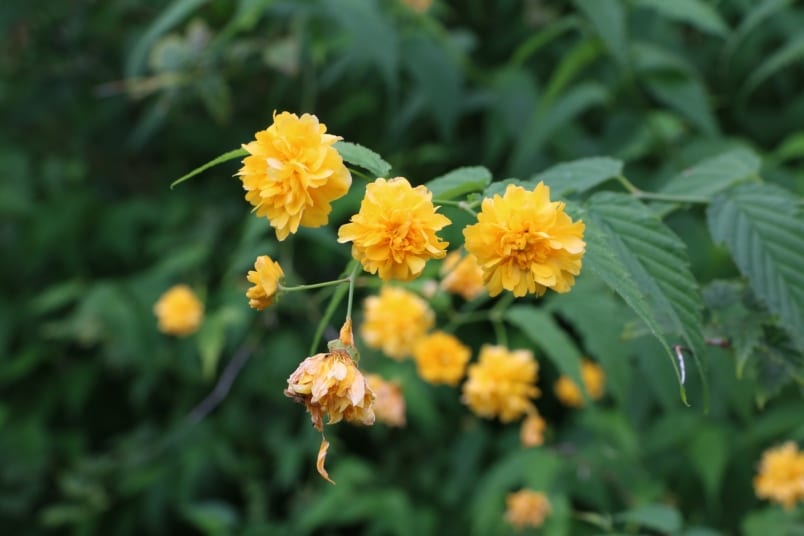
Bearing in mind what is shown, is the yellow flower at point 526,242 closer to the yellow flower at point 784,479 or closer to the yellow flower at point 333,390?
the yellow flower at point 333,390

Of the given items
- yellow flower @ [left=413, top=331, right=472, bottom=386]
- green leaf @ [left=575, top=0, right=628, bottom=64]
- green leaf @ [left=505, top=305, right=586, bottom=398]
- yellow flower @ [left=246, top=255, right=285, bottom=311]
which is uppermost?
yellow flower @ [left=246, top=255, right=285, bottom=311]

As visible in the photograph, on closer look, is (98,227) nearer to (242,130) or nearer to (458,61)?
(242,130)

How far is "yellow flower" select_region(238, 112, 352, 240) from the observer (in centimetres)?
70

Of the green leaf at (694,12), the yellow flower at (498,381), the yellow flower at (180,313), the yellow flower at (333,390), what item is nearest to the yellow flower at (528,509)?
the yellow flower at (498,381)

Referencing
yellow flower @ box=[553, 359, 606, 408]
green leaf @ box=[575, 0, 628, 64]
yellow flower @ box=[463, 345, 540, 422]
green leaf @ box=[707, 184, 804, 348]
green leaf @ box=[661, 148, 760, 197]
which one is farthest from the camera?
yellow flower @ box=[553, 359, 606, 408]

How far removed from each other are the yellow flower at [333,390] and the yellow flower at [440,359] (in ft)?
2.29

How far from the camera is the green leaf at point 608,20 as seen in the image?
5.11 feet

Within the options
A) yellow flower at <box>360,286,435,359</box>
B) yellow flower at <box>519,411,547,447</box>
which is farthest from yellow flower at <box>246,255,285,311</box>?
yellow flower at <box>519,411,547,447</box>

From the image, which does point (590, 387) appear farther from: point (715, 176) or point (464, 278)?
point (715, 176)

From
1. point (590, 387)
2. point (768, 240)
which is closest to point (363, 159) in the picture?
point (768, 240)

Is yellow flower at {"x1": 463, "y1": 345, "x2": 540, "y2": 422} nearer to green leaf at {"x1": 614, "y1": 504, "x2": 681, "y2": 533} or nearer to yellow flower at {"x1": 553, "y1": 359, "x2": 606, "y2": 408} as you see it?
green leaf at {"x1": 614, "y1": 504, "x2": 681, "y2": 533}

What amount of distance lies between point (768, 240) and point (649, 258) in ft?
0.51

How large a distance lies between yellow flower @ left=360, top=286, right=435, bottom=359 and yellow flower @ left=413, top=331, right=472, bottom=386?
0.02m

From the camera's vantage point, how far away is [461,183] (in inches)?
31.1
